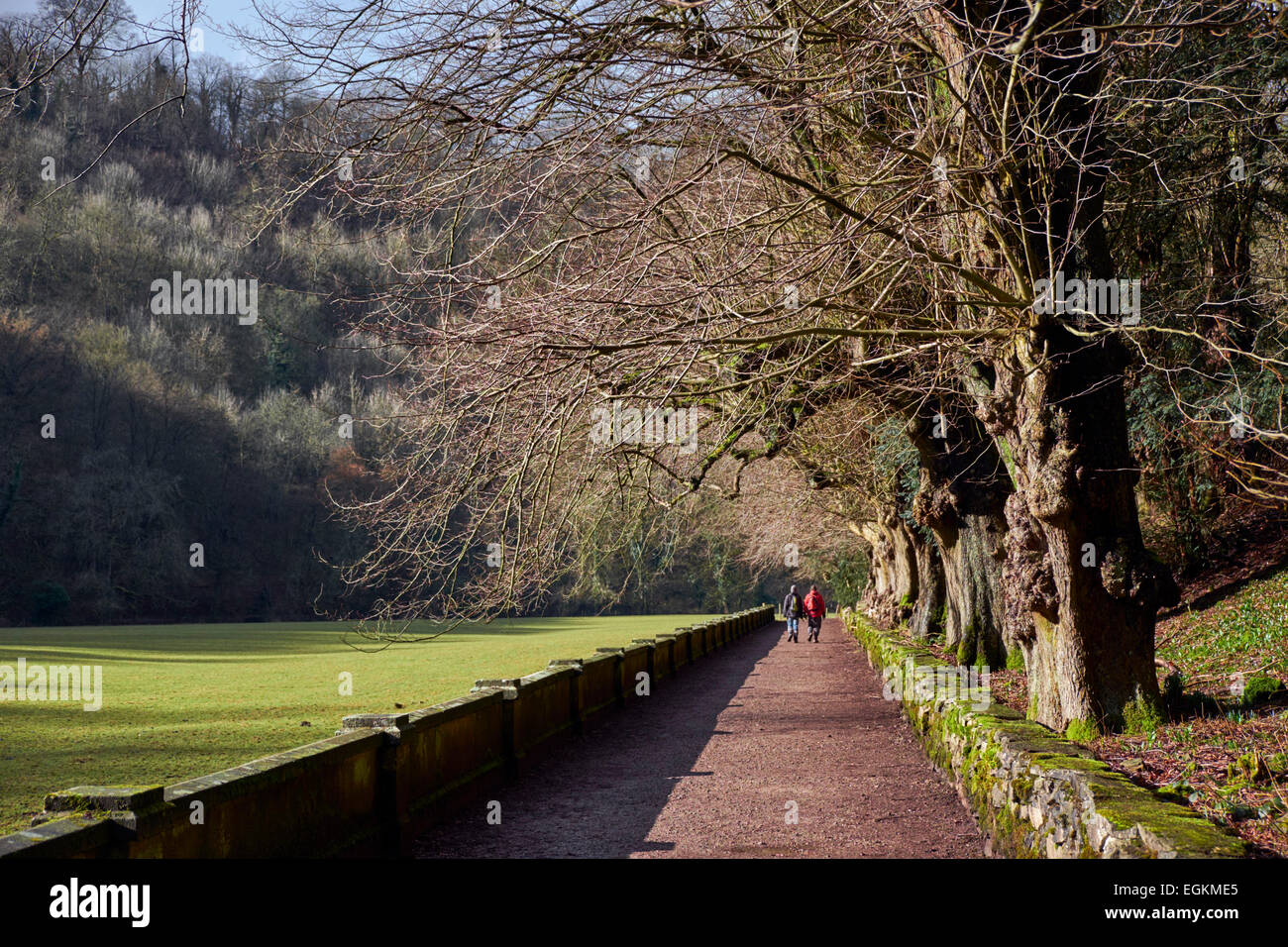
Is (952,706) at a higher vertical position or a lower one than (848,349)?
lower

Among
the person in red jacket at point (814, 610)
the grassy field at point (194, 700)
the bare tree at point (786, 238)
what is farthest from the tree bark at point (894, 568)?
the bare tree at point (786, 238)

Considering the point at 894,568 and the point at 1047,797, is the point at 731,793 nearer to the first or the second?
the point at 1047,797

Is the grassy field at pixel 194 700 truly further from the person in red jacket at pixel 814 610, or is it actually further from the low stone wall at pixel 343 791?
the person in red jacket at pixel 814 610

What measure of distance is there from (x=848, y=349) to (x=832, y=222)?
12.8ft

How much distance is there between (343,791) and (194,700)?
46.7 ft

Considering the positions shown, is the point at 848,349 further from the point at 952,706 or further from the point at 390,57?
the point at 390,57

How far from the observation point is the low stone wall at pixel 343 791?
458 centimetres

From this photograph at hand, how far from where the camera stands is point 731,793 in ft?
31.5

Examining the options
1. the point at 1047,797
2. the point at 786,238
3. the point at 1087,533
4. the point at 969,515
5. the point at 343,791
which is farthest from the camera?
the point at 969,515

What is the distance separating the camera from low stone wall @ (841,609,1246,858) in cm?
473

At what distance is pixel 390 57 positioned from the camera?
24.9 feet

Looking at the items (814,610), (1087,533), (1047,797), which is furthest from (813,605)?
(1047,797)

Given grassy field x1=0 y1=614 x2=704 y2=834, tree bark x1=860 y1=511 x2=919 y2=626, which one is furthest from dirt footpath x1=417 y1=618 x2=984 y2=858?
tree bark x1=860 y1=511 x2=919 y2=626
